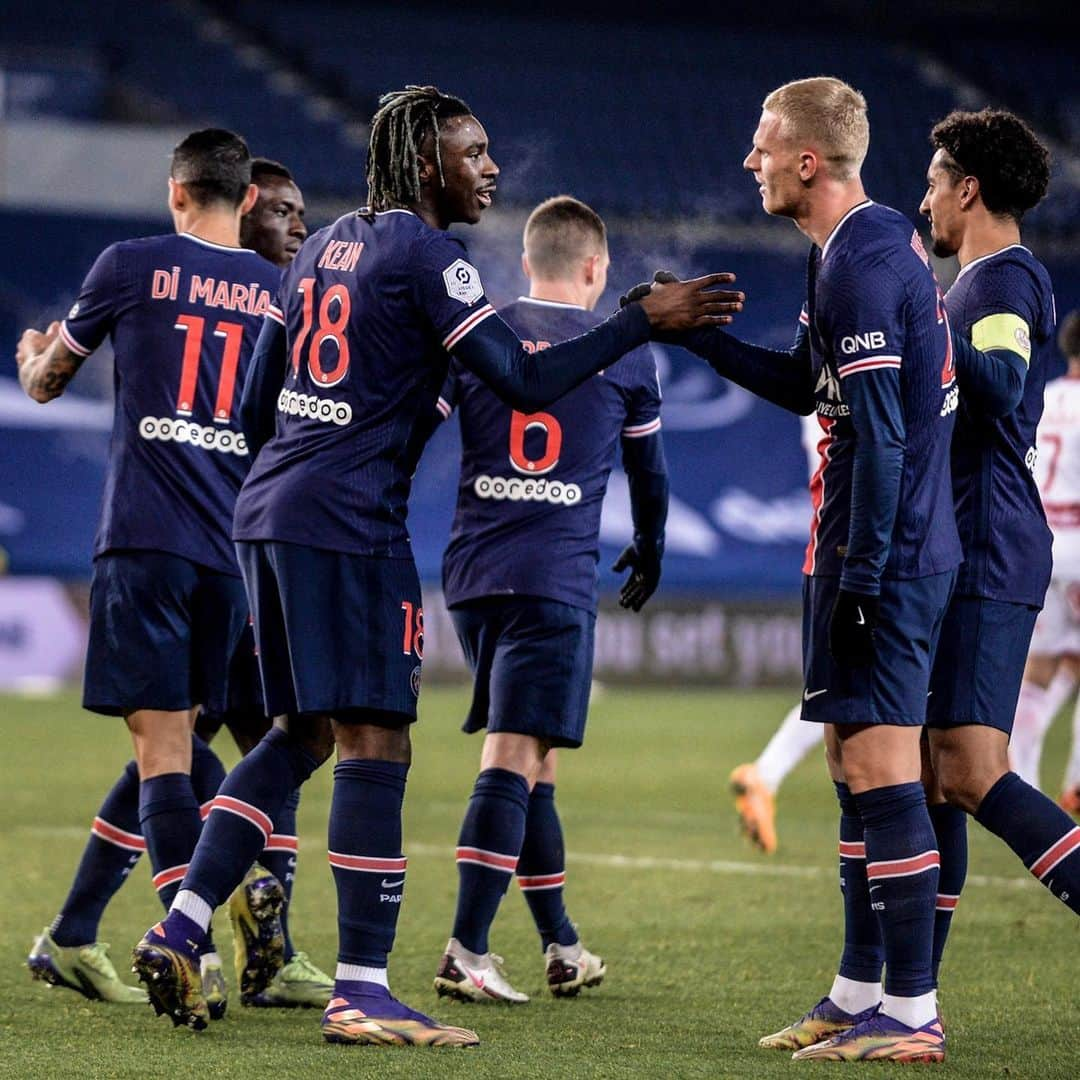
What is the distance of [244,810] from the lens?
4055mm

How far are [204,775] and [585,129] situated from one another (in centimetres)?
1780

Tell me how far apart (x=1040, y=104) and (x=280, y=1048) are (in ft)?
67.2

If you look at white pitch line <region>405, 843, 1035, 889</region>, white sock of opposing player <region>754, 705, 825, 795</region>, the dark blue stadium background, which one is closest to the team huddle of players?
white pitch line <region>405, 843, 1035, 889</region>

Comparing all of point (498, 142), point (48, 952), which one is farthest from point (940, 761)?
point (498, 142)

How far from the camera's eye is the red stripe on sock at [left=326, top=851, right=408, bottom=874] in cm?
396

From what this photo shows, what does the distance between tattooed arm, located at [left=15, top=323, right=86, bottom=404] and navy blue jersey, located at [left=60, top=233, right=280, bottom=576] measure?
3 centimetres

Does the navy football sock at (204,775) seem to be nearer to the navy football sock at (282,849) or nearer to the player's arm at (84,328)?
the navy football sock at (282,849)

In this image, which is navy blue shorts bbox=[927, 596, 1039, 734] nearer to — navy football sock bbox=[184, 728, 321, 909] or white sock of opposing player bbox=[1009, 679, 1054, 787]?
navy football sock bbox=[184, 728, 321, 909]

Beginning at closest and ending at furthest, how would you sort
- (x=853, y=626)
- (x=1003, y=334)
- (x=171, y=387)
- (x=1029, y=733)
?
(x=853, y=626) → (x=1003, y=334) → (x=171, y=387) → (x=1029, y=733)

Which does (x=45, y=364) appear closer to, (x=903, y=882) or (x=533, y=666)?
(x=533, y=666)

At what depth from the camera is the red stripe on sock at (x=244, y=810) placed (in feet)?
13.3

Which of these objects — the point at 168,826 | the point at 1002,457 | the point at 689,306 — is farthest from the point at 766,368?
the point at 168,826

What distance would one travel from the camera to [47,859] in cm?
698

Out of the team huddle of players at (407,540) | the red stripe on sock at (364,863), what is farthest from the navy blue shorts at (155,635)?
the red stripe on sock at (364,863)
